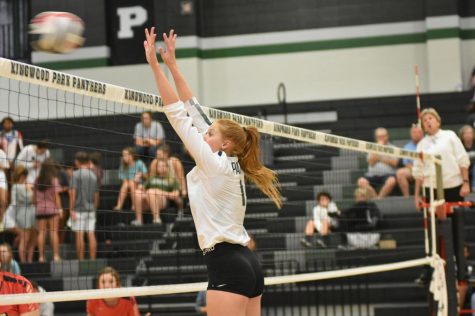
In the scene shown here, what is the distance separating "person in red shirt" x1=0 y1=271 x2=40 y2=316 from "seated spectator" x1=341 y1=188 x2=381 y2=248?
726cm

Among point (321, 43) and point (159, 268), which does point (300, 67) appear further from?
point (159, 268)

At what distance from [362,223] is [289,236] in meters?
1.30

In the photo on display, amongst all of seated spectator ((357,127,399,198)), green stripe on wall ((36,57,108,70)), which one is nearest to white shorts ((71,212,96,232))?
seated spectator ((357,127,399,198))

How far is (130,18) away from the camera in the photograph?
18.8 meters

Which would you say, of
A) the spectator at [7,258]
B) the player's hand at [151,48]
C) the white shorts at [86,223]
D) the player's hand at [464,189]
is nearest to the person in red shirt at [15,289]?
the player's hand at [151,48]

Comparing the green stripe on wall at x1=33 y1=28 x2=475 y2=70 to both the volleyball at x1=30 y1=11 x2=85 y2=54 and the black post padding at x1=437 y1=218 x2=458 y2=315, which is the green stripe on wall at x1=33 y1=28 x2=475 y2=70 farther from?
the volleyball at x1=30 y1=11 x2=85 y2=54

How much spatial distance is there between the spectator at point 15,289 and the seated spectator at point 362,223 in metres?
7.26

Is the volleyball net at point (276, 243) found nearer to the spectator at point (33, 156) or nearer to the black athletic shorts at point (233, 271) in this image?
the spectator at point (33, 156)

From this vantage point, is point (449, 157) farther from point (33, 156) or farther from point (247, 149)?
point (33, 156)

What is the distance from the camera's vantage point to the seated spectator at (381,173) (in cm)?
1310

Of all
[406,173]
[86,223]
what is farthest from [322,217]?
[86,223]

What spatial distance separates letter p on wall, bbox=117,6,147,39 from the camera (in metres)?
18.8

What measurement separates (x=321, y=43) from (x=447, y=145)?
26.7 ft

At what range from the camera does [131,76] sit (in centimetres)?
1866
